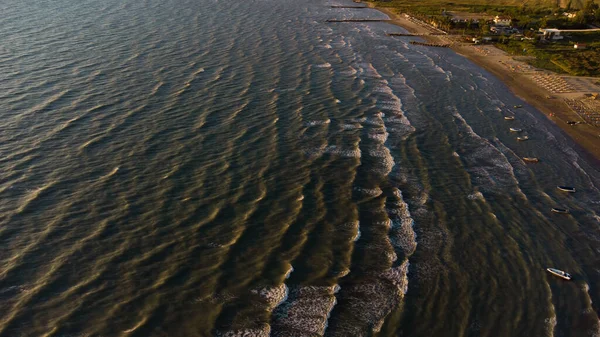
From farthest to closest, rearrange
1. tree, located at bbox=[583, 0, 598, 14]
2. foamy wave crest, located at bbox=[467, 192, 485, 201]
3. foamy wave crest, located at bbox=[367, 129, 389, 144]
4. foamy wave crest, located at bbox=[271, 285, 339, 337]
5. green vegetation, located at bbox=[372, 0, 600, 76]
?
tree, located at bbox=[583, 0, 598, 14], green vegetation, located at bbox=[372, 0, 600, 76], foamy wave crest, located at bbox=[367, 129, 389, 144], foamy wave crest, located at bbox=[467, 192, 485, 201], foamy wave crest, located at bbox=[271, 285, 339, 337]

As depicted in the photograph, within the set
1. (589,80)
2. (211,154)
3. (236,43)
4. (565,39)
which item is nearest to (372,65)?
(236,43)

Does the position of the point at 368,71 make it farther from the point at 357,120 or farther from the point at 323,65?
the point at 357,120

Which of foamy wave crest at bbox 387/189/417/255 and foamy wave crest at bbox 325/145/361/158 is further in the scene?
foamy wave crest at bbox 325/145/361/158

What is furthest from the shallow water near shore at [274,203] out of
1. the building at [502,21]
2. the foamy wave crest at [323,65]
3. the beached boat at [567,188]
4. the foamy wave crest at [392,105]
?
the building at [502,21]

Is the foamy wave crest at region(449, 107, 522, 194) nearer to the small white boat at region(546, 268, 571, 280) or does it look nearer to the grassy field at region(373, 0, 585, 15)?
the small white boat at region(546, 268, 571, 280)

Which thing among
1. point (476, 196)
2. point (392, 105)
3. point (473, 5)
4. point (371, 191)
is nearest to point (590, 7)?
point (473, 5)

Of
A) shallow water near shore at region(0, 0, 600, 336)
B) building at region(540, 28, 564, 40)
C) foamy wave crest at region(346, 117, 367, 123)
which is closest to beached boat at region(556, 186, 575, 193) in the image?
shallow water near shore at region(0, 0, 600, 336)

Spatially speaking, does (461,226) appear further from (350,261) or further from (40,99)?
(40,99)
